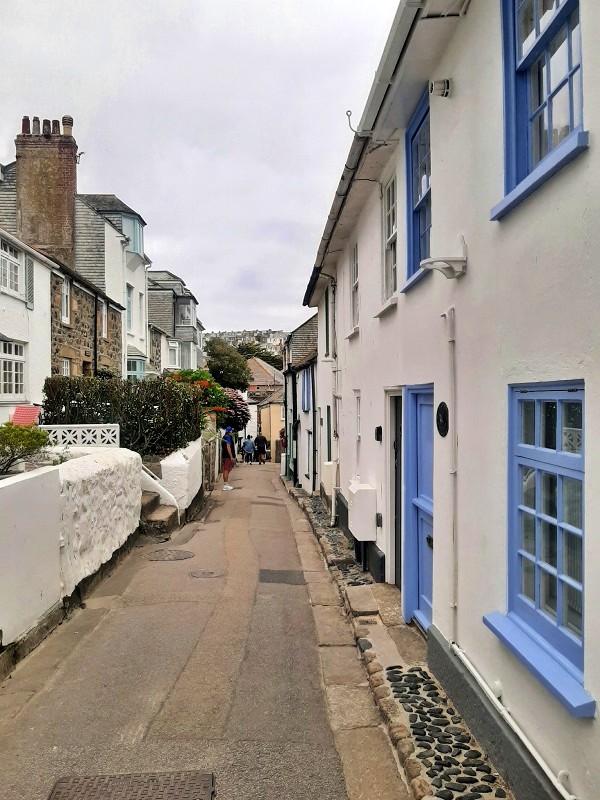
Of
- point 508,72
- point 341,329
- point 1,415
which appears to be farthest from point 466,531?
point 1,415

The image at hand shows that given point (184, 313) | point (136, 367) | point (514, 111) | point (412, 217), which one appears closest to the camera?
point (514, 111)

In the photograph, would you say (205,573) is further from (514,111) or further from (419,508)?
(514,111)

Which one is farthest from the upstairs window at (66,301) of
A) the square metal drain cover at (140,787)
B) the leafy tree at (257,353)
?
the leafy tree at (257,353)

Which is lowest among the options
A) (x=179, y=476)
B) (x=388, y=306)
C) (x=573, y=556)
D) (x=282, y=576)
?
(x=282, y=576)

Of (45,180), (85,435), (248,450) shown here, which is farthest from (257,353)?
(85,435)

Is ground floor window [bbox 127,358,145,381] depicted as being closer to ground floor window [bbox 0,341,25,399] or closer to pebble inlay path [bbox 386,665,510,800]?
ground floor window [bbox 0,341,25,399]

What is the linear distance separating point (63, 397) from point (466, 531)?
1227 cm

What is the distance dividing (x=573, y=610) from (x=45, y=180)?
2226cm

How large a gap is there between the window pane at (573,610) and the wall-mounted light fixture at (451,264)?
2360 mm

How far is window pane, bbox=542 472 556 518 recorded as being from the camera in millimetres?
3478

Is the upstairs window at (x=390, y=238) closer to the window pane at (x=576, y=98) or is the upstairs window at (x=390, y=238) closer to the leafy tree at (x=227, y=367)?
the window pane at (x=576, y=98)

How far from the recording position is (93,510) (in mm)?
8328

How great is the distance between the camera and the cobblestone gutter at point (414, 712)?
380cm

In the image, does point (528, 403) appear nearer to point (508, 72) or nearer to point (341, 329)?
point (508, 72)
